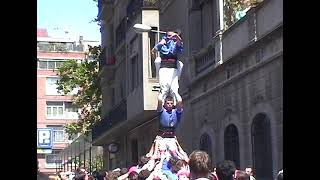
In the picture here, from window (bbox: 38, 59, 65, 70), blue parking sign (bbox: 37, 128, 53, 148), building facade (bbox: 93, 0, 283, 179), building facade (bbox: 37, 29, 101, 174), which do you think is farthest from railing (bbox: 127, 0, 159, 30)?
window (bbox: 38, 59, 65, 70)

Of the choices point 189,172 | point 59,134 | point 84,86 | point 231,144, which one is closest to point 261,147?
point 231,144

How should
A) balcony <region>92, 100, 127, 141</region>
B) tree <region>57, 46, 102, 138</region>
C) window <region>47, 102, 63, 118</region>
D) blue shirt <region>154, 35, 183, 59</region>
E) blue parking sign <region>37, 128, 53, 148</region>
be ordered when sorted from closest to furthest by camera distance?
blue parking sign <region>37, 128, 53, 148</region>, blue shirt <region>154, 35, 183, 59</region>, balcony <region>92, 100, 127, 141</region>, tree <region>57, 46, 102, 138</region>, window <region>47, 102, 63, 118</region>

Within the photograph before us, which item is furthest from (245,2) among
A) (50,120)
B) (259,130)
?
(50,120)

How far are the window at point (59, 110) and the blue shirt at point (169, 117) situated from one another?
65.3 metres

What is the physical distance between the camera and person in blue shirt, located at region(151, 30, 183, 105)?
10672 mm

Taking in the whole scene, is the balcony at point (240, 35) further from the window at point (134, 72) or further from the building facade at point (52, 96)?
the building facade at point (52, 96)

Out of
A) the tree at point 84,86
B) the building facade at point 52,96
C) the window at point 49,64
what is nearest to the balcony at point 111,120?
the tree at point 84,86

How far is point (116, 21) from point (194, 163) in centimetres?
3086

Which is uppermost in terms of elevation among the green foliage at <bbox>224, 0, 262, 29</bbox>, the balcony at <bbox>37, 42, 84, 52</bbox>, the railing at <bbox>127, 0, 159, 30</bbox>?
the balcony at <bbox>37, 42, 84, 52</bbox>

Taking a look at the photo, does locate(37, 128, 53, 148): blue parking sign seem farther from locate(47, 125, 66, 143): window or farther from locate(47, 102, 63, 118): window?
locate(47, 102, 63, 118): window

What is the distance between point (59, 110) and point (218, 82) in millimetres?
60356

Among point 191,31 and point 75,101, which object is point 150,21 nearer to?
point 191,31

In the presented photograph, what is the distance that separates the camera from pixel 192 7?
2067 centimetres
